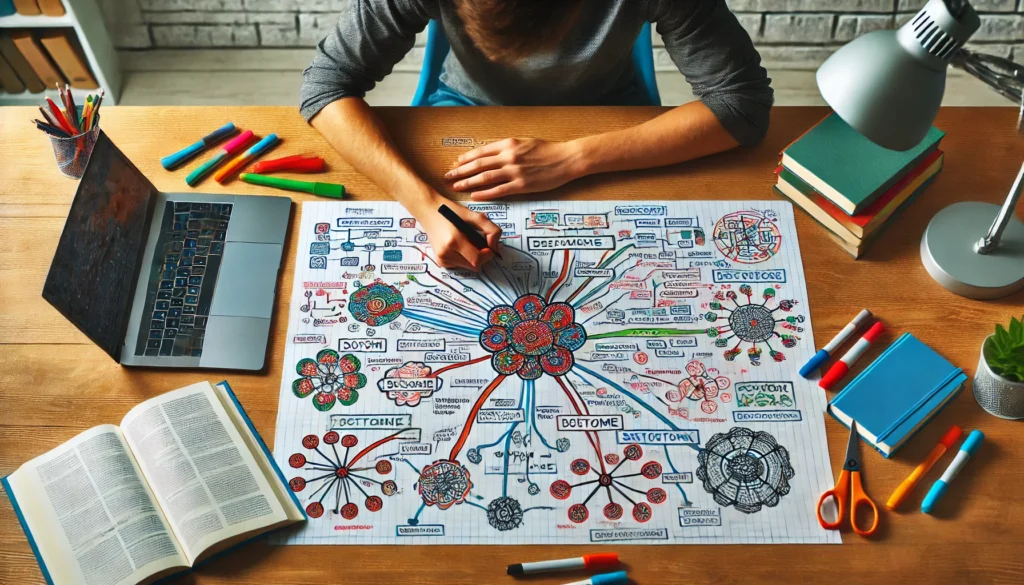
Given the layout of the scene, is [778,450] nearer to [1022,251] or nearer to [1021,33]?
[1022,251]

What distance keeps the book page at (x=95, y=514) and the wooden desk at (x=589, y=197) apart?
34mm

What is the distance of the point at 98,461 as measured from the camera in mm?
1009

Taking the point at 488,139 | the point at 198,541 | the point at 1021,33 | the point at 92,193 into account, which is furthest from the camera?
the point at 1021,33

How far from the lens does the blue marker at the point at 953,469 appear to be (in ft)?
3.19

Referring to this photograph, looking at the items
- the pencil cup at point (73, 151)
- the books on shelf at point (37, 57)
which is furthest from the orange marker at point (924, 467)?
the books on shelf at point (37, 57)

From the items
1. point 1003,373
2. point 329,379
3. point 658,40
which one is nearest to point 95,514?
point 329,379

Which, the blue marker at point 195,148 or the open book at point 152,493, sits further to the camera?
the blue marker at point 195,148

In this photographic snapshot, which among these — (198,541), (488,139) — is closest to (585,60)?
(488,139)

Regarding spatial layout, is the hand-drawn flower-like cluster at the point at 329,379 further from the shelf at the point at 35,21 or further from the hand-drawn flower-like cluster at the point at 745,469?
the shelf at the point at 35,21

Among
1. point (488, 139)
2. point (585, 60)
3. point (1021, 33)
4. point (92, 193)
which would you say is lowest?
point (92, 193)

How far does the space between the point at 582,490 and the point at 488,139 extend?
57 centimetres

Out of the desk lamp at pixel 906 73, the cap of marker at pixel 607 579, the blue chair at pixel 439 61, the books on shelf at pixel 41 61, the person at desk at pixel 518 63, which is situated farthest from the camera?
the books on shelf at pixel 41 61

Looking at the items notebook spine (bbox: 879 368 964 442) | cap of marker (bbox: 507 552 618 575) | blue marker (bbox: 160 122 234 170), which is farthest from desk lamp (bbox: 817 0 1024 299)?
blue marker (bbox: 160 122 234 170)

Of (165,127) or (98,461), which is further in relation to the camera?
(165,127)
